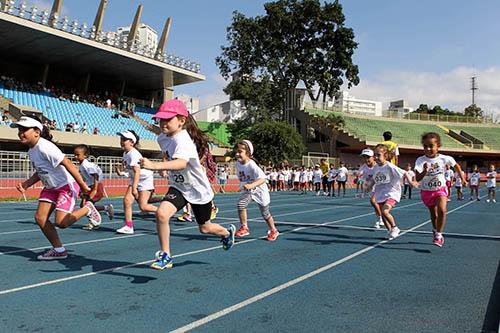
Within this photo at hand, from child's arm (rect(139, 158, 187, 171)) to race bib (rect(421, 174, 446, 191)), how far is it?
470 centimetres

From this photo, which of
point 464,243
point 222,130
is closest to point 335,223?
point 464,243

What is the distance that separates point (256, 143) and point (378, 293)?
36287 millimetres

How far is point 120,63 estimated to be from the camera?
3944 cm

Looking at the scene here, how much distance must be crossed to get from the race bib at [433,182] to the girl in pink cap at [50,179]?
5.36 meters

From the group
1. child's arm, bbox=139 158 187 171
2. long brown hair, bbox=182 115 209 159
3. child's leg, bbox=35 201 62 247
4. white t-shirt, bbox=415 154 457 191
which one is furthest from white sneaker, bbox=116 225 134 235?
white t-shirt, bbox=415 154 457 191

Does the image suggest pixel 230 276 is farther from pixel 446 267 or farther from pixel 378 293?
pixel 446 267

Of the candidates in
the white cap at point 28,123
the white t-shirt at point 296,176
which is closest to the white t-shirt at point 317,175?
the white t-shirt at point 296,176

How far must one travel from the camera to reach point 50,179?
6082mm

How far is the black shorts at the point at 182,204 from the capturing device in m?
5.13

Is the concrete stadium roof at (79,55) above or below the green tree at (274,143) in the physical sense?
above

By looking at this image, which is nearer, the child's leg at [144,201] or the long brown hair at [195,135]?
the long brown hair at [195,135]

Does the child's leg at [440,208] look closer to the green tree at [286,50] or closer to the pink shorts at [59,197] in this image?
the pink shorts at [59,197]

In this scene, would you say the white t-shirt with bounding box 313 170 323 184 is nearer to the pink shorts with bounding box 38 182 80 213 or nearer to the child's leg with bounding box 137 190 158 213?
the child's leg with bounding box 137 190 158 213

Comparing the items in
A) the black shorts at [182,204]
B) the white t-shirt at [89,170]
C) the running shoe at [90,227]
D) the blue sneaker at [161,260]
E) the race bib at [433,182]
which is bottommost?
the running shoe at [90,227]
